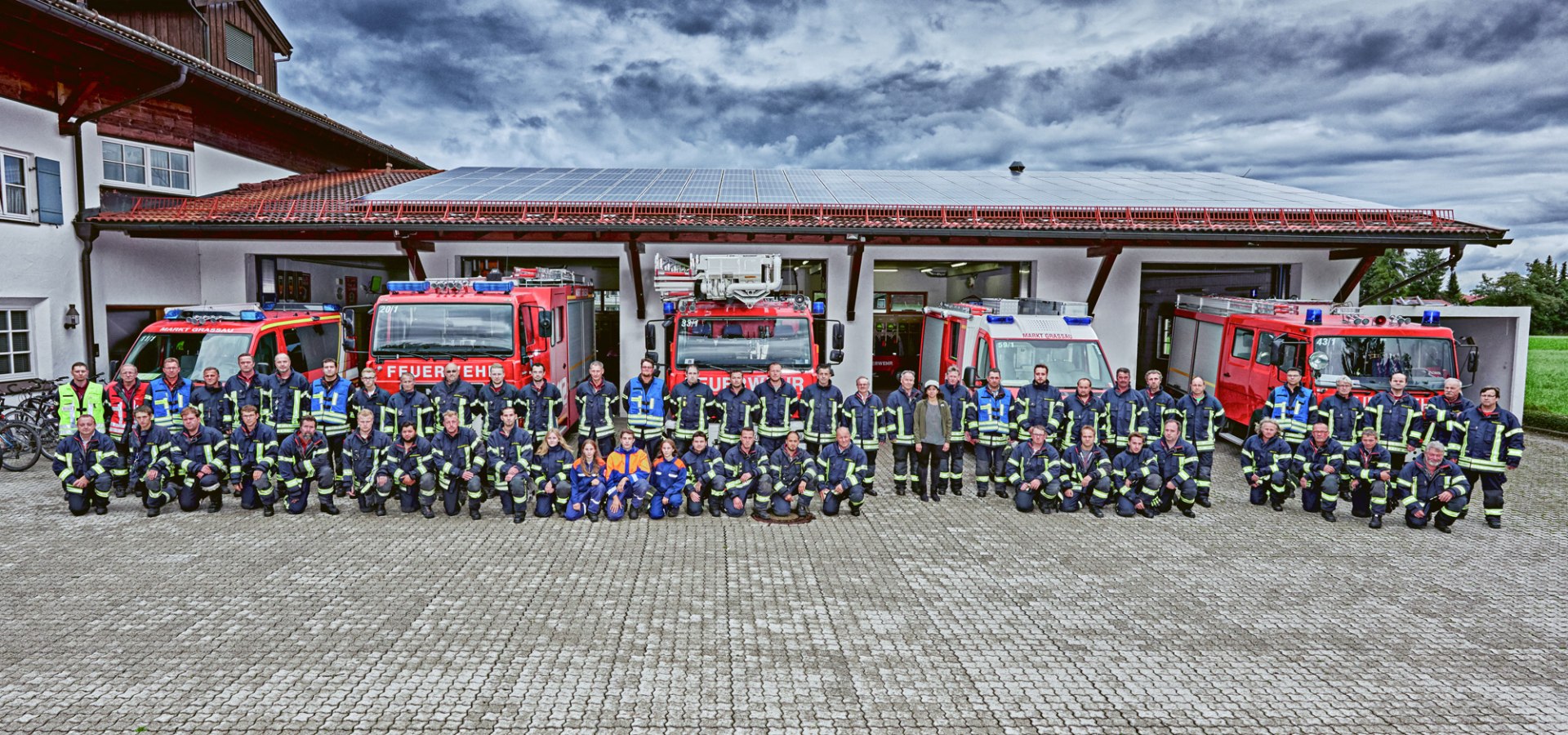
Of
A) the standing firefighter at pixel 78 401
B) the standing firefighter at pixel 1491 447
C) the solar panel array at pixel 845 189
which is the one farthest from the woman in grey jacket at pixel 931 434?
the standing firefighter at pixel 78 401

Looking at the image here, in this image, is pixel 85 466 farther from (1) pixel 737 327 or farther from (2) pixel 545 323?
(1) pixel 737 327

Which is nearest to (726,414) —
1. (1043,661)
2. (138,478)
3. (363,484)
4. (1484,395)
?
(363,484)

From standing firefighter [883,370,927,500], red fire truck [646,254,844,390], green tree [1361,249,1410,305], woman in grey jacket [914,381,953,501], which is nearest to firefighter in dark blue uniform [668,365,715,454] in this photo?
red fire truck [646,254,844,390]

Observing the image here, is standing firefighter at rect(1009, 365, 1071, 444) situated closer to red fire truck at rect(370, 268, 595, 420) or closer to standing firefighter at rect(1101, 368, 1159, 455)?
standing firefighter at rect(1101, 368, 1159, 455)

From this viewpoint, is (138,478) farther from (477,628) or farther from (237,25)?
(237,25)

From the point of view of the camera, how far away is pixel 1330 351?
10.7m

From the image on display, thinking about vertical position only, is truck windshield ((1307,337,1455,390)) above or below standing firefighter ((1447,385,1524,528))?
above

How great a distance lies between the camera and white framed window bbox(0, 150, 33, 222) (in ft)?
38.7

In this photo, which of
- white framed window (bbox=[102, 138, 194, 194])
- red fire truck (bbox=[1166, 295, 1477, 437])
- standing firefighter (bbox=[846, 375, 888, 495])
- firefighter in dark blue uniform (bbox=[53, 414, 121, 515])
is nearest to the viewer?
firefighter in dark blue uniform (bbox=[53, 414, 121, 515])

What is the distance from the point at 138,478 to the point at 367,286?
11.0 m

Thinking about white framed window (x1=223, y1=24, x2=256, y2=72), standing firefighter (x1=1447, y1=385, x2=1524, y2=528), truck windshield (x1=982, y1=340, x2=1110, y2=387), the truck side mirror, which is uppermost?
white framed window (x1=223, y1=24, x2=256, y2=72)

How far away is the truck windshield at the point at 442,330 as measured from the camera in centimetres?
1011

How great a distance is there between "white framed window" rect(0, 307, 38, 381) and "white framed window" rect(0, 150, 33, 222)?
1433 millimetres

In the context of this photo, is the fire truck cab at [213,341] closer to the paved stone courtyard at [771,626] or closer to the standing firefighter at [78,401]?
the standing firefighter at [78,401]
